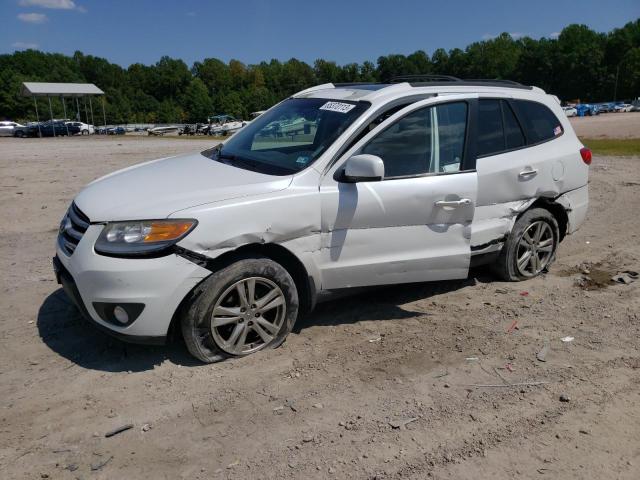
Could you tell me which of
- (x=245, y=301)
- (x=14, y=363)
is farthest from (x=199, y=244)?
(x=14, y=363)

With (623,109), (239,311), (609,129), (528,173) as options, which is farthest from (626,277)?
(623,109)

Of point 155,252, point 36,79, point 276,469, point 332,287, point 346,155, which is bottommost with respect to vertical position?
point 276,469

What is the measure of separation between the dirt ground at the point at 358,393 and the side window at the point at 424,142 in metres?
1.29

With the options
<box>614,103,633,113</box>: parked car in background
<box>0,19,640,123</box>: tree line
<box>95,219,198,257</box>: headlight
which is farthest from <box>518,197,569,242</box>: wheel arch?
<box>0,19,640,123</box>: tree line

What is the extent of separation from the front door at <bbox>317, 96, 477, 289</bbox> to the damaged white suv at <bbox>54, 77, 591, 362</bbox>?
0.01 m

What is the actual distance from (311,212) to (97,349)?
73.7 inches

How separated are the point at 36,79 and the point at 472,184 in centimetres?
13470

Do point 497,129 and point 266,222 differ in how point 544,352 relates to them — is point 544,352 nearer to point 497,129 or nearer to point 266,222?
point 497,129

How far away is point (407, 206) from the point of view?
431 centimetres

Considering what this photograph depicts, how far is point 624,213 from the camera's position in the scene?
845 centimetres

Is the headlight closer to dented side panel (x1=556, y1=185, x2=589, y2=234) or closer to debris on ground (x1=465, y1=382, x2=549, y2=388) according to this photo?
debris on ground (x1=465, y1=382, x2=549, y2=388)

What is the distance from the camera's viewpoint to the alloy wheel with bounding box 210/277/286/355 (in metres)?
3.76

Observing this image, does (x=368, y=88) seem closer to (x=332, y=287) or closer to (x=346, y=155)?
(x=346, y=155)

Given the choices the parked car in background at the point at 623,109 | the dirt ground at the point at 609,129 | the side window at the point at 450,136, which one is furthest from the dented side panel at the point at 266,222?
the parked car in background at the point at 623,109
